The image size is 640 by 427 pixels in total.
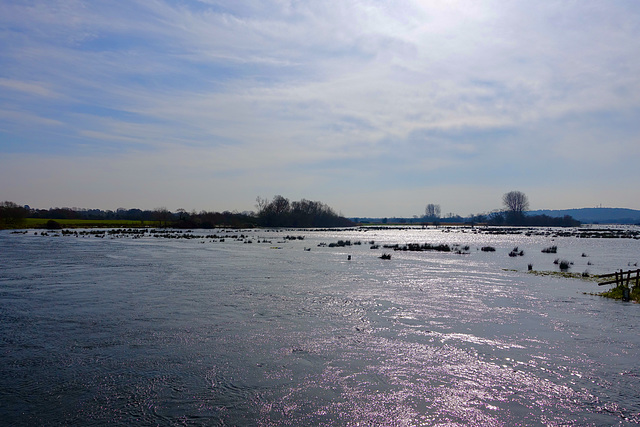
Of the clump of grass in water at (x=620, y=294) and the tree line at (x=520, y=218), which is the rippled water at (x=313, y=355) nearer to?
the clump of grass in water at (x=620, y=294)

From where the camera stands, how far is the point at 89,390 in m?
8.27

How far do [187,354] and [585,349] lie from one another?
32.5ft

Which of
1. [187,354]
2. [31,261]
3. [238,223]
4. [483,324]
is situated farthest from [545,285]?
[238,223]

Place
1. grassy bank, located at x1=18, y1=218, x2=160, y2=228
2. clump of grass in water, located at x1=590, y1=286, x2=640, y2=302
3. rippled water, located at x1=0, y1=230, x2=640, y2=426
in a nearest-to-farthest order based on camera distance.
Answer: rippled water, located at x1=0, y1=230, x2=640, y2=426 < clump of grass in water, located at x1=590, y1=286, x2=640, y2=302 < grassy bank, located at x1=18, y1=218, x2=160, y2=228

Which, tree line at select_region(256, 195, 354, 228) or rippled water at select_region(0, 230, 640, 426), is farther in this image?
tree line at select_region(256, 195, 354, 228)

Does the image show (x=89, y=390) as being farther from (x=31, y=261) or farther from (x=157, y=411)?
(x=31, y=261)

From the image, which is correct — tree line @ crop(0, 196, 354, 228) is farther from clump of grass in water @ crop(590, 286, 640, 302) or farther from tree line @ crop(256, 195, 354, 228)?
clump of grass in water @ crop(590, 286, 640, 302)

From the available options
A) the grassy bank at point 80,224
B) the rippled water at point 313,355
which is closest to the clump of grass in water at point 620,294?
the rippled water at point 313,355

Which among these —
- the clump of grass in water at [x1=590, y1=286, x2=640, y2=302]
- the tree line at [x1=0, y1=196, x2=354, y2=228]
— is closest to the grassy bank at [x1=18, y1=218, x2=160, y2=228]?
the tree line at [x1=0, y1=196, x2=354, y2=228]

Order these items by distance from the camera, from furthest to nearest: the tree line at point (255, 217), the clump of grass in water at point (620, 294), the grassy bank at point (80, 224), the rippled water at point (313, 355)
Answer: the tree line at point (255, 217)
the grassy bank at point (80, 224)
the clump of grass in water at point (620, 294)
the rippled water at point (313, 355)

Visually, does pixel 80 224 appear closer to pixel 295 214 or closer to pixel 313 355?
pixel 295 214

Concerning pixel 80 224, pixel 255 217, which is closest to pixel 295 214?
pixel 255 217

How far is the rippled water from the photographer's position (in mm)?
7547

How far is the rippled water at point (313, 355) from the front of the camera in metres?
7.55
